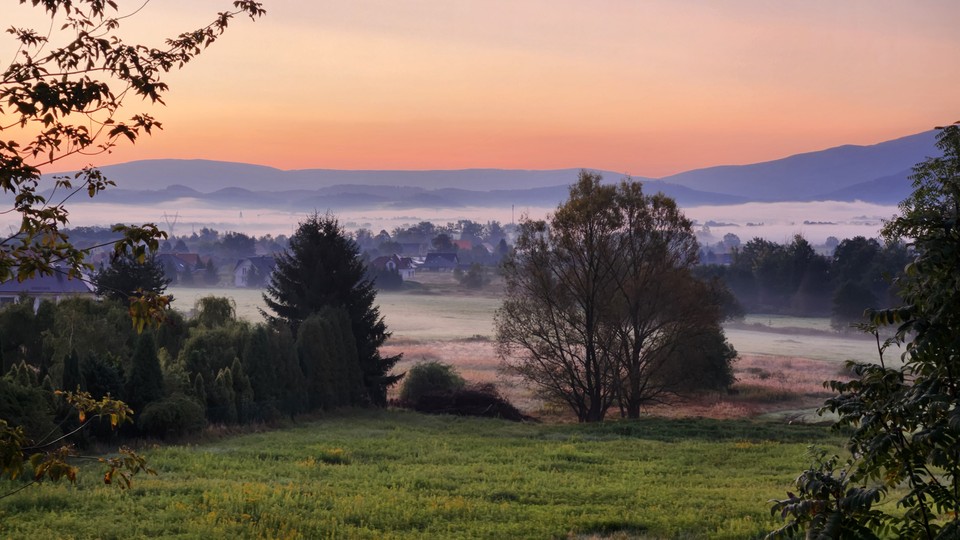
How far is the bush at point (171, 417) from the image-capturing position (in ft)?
87.9

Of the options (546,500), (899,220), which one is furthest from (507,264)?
(899,220)

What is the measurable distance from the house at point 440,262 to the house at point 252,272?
39614 mm

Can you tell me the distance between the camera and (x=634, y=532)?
14656mm

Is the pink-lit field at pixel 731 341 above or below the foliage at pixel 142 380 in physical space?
below

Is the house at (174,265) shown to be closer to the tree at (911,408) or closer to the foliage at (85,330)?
the foliage at (85,330)

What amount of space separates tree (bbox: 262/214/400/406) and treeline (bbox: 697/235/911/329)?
192ft

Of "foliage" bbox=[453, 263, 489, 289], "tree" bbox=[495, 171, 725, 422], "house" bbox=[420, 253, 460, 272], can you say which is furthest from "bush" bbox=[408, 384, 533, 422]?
"house" bbox=[420, 253, 460, 272]

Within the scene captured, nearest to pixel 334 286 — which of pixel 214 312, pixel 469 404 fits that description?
pixel 214 312

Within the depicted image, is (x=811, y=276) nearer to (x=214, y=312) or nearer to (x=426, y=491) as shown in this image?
(x=214, y=312)

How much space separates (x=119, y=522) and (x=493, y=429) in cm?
2068

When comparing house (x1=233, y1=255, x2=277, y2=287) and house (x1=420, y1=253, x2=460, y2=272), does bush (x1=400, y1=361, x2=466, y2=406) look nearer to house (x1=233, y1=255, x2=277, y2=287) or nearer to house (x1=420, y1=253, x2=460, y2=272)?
house (x1=233, y1=255, x2=277, y2=287)

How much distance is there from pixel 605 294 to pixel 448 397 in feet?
29.7

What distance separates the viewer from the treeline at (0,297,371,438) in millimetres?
25805

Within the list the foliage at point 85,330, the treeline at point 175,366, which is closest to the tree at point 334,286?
the treeline at point 175,366
